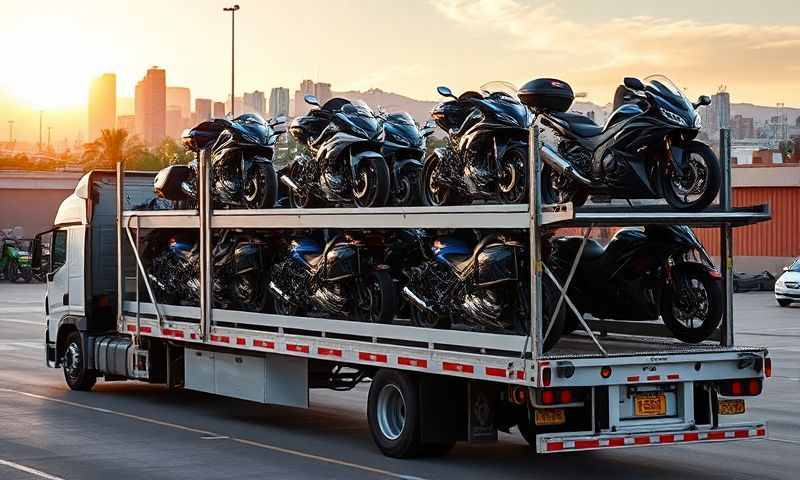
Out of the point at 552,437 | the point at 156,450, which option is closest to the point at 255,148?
the point at 156,450

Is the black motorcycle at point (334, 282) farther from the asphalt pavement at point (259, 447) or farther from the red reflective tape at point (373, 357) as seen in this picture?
the asphalt pavement at point (259, 447)

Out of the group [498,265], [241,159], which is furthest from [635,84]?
[241,159]

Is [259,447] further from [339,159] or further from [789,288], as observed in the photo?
[789,288]

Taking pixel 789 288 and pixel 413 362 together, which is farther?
pixel 789 288

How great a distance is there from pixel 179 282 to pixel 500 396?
6.19 meters

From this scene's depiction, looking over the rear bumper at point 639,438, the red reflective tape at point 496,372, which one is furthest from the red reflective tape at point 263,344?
the rear bumper at point 639,438

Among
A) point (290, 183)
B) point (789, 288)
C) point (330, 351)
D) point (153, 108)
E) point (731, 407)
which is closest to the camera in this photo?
point (731, 407)

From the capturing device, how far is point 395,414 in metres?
12.9

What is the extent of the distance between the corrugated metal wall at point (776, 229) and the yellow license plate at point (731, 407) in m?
40.8

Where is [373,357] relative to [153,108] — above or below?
below

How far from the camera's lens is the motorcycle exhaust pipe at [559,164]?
11742mm

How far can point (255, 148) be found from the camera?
53.5 feet

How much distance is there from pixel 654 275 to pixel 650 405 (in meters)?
1.81

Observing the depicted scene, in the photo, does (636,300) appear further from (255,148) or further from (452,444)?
(255,148)
